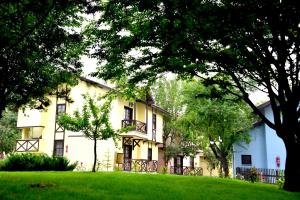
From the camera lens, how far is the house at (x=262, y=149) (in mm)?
32750

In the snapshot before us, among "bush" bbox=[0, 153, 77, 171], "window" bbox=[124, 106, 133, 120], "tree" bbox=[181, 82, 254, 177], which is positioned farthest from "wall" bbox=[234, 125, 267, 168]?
"bush" bbox=[0, 153, 77, 171]

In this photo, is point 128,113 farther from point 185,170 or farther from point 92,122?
point 92,122

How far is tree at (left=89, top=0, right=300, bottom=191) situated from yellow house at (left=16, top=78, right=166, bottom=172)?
17.1m

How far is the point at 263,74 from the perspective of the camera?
15789 mm

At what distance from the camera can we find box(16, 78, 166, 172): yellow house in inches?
1299

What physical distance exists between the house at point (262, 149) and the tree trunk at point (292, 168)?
16796 mm

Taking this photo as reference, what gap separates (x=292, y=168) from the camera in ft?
53.5

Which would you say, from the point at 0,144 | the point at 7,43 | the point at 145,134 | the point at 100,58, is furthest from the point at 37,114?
the point at 7,43

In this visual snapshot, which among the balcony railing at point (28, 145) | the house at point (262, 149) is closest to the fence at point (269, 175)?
the house at point (262, 149)

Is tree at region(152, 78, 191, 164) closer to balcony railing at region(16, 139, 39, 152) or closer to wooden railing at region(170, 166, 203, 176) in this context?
wooden railing at region(170, 166, 203, 176)

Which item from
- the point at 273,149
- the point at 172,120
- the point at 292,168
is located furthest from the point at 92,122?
the point at 172,120

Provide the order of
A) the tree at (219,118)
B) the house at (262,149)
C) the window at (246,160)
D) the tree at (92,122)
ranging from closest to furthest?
the tree at (92,122)
the tree at (219,118)
the house at (262,149)
the window at (246,160)

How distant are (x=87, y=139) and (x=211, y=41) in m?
20.7

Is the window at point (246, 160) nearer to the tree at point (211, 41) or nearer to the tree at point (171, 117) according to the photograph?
the tree at point (171, 117)
